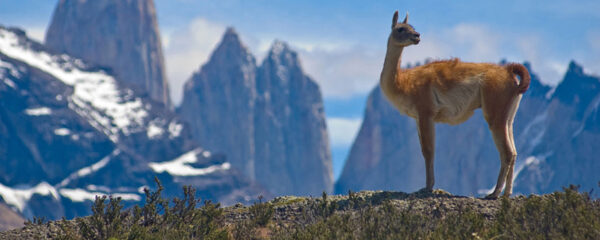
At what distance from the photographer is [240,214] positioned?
65.1 feet

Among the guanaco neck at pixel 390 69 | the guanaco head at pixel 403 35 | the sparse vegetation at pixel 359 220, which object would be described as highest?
the guanaco head at pixel 403 35

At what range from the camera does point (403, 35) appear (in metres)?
20.7

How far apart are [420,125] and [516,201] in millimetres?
3049

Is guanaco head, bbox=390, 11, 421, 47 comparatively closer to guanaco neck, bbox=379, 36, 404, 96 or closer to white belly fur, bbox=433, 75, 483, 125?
guanaco neck, bbox=379, 36, 404, 96

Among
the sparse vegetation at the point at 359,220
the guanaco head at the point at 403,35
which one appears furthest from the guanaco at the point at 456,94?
the sparse vegetation at the point at 359,220

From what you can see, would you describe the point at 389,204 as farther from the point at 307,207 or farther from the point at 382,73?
the point at 382,73

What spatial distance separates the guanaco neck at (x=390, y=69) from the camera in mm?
20391

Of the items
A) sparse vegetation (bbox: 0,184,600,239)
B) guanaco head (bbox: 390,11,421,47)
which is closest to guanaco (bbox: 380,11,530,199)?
guanaco head (bbox: 390,11,421,47)

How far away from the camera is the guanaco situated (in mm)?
20141

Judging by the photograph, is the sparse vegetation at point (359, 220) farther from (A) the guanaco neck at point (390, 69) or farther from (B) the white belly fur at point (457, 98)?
(A) the guanaco neck at point (390, 69)

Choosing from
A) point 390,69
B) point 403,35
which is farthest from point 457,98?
point 403,35

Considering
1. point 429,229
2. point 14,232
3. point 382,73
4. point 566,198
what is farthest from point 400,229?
point 14,232

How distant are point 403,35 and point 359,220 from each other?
19.4 ft

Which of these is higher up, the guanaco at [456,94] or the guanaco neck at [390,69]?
the guanaco neck at [390,69]
